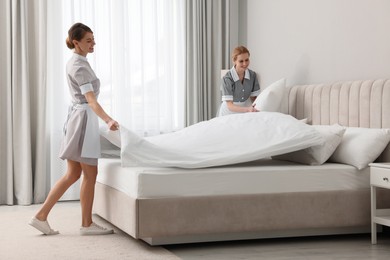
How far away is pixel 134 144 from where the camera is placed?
3.97 meters

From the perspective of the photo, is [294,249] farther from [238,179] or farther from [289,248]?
[238,179]

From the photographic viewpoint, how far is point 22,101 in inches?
239

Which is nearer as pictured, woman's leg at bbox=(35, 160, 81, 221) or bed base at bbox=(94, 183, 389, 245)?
bed base at bbox=(94, 183, 389, 245)

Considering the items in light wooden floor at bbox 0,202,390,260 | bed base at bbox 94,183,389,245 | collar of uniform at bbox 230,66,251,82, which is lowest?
light wooden floor at bbox 0,202,390,260

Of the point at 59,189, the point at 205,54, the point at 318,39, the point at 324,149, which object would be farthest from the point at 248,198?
the point at 205,54

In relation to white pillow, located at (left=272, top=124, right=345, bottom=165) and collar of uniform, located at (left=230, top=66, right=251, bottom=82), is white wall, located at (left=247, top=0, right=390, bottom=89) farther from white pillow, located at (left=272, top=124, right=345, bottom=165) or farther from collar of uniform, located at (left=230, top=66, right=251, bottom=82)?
white pillow, located at (left=272, top=124, right=345, bottom=165)

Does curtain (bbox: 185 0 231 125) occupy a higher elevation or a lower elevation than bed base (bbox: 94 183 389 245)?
higher

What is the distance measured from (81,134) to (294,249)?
156 centimetres

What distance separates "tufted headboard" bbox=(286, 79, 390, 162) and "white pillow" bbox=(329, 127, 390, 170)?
107 mm

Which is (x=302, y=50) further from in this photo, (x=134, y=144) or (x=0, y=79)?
(x=0, y=79)

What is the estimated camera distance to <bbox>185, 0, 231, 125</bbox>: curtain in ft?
22.1

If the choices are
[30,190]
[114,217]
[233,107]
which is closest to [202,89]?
[233,107]

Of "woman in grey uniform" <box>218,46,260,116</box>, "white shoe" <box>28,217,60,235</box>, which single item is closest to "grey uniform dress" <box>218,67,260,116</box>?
"woman in grey uniform" <box>218,46,260,116</box>

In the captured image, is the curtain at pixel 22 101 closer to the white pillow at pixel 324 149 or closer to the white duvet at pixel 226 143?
the white duvet at pixel 226 143
